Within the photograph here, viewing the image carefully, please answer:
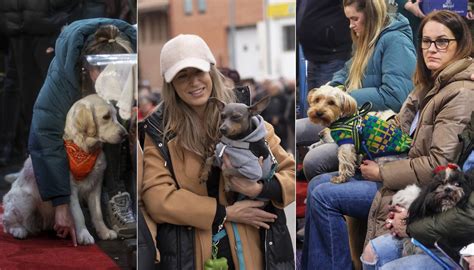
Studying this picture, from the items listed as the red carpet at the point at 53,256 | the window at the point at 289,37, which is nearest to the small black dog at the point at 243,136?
the window at the point at 289,37

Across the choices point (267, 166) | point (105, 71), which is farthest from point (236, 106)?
point (105, 71)

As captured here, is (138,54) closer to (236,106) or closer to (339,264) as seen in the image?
(236,106)

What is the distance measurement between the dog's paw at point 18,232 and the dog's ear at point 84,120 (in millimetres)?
574

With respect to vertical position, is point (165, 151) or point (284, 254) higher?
point (165, 151)

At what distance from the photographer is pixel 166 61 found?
138 inches

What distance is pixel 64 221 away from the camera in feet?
11.6

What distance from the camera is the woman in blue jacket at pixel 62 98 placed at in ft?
11.3

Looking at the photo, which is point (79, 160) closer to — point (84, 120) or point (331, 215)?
point (84, 120)

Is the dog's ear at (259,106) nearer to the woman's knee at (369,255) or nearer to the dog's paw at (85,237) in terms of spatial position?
the woman's knee at (369,255)

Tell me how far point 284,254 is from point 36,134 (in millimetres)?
1329

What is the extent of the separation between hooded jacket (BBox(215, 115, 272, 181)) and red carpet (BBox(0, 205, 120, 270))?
2.49ft

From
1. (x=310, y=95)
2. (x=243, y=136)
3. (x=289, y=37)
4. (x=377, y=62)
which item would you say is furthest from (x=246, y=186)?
(x=377, y=62)

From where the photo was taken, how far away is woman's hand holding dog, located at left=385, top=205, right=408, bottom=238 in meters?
3.50

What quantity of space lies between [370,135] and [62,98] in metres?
1.47
